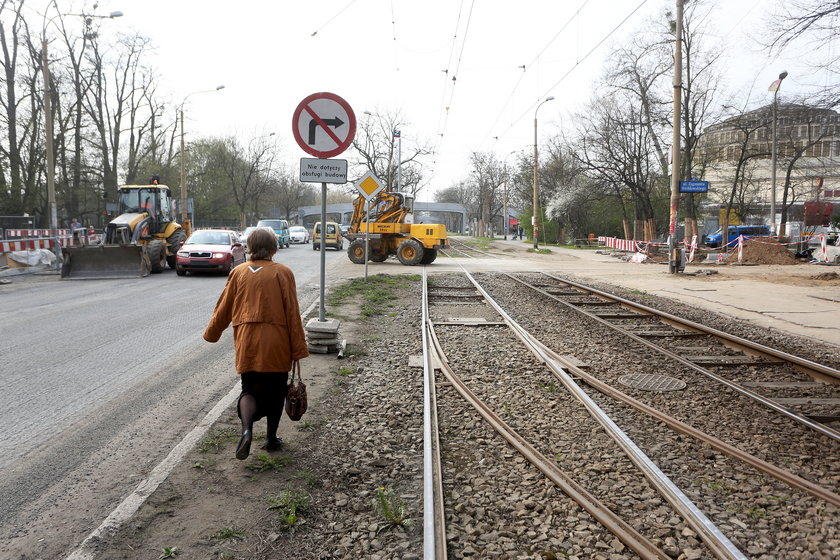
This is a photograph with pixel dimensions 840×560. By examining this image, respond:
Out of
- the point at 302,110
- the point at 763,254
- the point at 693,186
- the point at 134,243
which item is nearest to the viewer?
the point at 302,110

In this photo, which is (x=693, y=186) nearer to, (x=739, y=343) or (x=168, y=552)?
(x=739, y=343)

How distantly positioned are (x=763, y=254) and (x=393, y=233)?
52.7 ft

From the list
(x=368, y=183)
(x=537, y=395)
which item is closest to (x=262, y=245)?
(x=537, y=395)

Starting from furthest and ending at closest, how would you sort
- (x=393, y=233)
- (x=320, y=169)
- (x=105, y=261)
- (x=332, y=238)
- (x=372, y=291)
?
1. (x=332, y=238)
2. (x=393, y=233)
3. (x=105, y=261)
4. (x=372, y=291)
5. (x=320, y=169)

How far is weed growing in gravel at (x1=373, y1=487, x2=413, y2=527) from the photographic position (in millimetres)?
3408

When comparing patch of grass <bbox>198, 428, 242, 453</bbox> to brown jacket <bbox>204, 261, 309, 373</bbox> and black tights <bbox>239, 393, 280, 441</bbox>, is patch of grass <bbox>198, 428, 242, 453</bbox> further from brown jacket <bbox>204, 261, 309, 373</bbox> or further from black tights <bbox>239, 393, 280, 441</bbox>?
brown jacket <bbox>204, 261, 309, 373</bbox>

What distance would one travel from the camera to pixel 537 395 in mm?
5973

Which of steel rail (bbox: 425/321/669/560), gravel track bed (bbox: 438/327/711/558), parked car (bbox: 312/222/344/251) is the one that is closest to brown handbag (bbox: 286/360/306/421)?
steel rail (bbox: 425/321/669/560)

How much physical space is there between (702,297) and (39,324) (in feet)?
43.6

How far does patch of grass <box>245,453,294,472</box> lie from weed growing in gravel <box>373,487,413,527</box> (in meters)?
0.75

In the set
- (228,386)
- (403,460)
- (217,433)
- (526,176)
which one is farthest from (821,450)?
(526,176)

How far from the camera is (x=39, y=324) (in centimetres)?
977

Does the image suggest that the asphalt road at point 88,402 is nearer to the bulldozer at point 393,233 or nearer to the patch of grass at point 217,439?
the patch of grass at point 217,439

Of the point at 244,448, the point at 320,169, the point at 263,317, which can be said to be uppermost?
the point at 320,169
